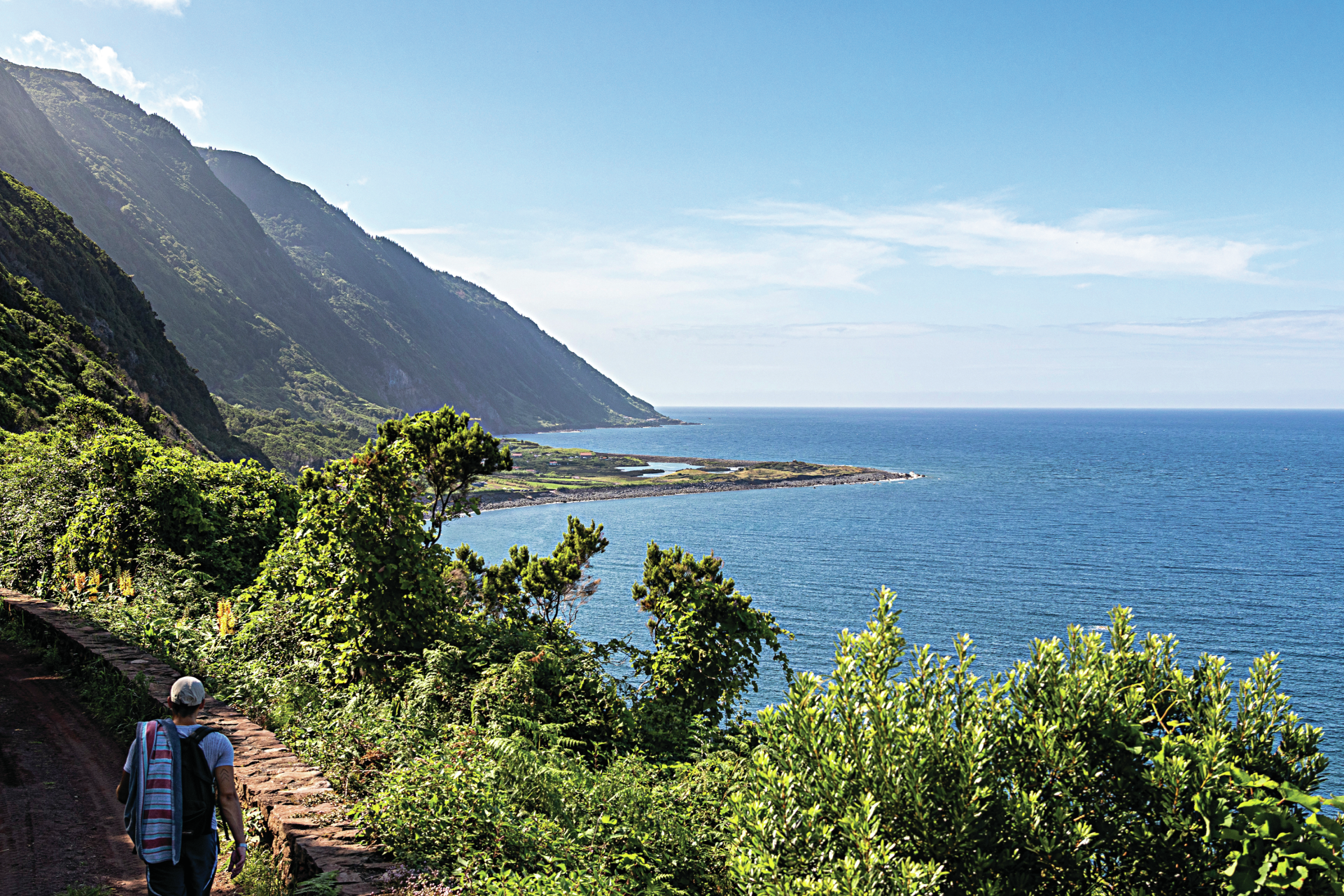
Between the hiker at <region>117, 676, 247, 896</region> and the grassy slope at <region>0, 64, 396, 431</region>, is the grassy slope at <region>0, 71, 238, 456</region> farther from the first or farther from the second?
the hiker at <region>117, 676, 247, 896</region>

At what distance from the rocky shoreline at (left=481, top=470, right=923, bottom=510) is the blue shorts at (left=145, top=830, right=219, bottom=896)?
10796 centimetres

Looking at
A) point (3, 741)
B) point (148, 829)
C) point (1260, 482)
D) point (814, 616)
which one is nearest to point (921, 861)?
point (148, 829)

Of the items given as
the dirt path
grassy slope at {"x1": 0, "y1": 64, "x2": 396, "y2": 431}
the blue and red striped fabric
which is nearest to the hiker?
the blue and red striped fabric

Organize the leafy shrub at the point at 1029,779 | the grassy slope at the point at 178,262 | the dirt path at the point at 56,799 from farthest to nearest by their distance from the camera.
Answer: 1. the grassy slope at the point at 178,262
2. the dirt path at the point at 56,799
3. the leafy shrub at the point at 1029,779

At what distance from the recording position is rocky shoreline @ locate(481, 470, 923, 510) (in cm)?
11800

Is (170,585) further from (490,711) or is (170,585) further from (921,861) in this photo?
(921,861)

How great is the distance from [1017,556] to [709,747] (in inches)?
2716

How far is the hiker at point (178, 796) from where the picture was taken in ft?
16.7

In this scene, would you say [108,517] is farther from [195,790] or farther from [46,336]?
[46,336]

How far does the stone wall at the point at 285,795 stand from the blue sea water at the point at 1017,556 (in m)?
23.8

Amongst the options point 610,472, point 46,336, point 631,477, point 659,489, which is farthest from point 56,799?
point 610,472

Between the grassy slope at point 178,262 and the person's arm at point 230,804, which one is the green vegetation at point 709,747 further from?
the grassy slope at point 178,262

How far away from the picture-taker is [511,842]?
6074 mm

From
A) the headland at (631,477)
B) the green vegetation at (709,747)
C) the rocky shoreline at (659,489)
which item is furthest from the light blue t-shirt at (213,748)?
the headland at (631,477)
